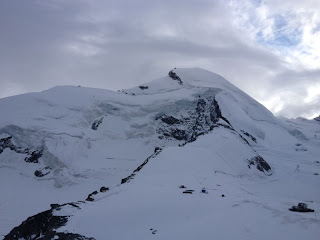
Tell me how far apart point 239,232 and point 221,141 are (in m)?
31.7

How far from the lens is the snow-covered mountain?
1869 centimetres

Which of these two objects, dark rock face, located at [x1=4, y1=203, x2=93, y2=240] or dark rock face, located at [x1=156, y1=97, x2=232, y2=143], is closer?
dark rock face, located at [x1=4, y1=203, x2=93, y2=240]

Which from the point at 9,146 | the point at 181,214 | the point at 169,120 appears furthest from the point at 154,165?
the point at 169,120

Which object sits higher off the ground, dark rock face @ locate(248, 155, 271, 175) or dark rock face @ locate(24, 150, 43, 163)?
dark rock face @ locate(248, 155, 271, 175)

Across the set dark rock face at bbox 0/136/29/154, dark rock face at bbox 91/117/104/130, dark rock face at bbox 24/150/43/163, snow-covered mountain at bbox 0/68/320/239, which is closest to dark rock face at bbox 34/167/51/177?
snow-covered mountain at bbox 0/68/320/239

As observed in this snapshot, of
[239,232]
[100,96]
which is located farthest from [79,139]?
[239,232]

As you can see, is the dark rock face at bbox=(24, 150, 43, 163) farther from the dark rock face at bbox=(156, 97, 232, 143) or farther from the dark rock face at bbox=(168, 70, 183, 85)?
the dark rock face at bbox=(168, 70, 183, 85)

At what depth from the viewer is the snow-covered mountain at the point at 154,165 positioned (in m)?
18.7

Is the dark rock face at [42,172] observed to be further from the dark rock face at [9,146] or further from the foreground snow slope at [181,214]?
the foreground snow slope at [181,214]

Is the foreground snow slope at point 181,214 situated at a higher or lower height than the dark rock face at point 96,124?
lower

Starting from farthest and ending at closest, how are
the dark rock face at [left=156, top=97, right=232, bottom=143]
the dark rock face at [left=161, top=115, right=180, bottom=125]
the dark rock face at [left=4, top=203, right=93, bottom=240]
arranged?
the dark rock face at [left=161, top=115, right=180, bottom=125] → the dark rock face at [left=156, top=97, right=232, bottom=143] → the dark rock face at [left=4, top=203, right=93, bottom=240]

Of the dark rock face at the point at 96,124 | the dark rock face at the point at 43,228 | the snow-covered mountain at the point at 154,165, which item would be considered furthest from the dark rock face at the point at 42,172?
the dark rock face at the point at 43,228

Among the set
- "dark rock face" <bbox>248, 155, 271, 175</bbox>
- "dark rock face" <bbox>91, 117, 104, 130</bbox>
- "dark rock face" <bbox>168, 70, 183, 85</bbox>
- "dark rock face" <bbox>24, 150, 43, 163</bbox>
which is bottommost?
"dark rock face" <bbox>24, 150, 43, 163</bbox>

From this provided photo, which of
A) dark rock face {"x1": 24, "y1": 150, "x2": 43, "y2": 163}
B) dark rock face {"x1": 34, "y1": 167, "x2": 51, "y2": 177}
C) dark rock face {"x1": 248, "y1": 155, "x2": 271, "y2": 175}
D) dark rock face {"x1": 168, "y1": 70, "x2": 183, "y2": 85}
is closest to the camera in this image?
dark rock face {"x1": 248, "y1": 155, "x2": 271, "y2": 175}
